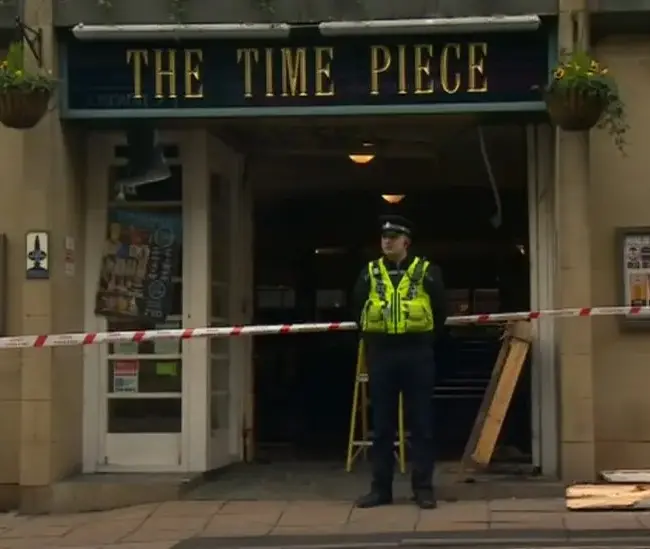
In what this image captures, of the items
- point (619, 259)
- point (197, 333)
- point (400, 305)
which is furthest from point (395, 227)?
point (619, 259)

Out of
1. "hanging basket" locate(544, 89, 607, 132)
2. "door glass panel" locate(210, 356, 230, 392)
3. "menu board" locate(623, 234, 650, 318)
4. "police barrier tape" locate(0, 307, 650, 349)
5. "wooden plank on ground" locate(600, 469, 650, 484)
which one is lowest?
"wooden plank on ground" locate(600, 469, 650, 484)

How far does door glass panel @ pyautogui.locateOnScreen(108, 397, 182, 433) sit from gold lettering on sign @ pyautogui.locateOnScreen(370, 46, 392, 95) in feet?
9.50

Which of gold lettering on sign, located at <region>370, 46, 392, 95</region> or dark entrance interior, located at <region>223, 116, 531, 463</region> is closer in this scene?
gold lettering on sign, located at <region>370, 46, 392, 95</region>

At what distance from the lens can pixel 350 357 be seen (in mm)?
13344

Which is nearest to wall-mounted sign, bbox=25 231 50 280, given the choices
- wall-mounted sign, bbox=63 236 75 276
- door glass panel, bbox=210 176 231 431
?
wall-mounted sign, bbox=63 236 75 276

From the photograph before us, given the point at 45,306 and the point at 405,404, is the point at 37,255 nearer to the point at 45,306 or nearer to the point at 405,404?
the point at 45,306

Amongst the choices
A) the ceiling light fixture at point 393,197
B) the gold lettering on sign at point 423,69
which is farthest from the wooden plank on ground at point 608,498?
the ceiling light fixture at point 393,197

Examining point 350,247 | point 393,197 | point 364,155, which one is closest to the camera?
point 364,155

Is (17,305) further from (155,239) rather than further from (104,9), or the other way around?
(104,9)

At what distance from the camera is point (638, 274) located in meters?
8.93

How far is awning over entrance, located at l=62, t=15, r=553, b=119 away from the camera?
28.8 feet

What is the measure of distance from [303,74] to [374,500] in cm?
308

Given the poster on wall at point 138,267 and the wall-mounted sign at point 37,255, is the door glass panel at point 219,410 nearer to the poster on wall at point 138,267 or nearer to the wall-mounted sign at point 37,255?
the poster on wall at point 138,267

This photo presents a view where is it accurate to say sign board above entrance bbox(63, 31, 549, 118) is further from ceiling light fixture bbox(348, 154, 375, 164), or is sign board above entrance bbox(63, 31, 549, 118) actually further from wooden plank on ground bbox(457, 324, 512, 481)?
ceiling light fixture bbox(348, 154, 375, 164)
